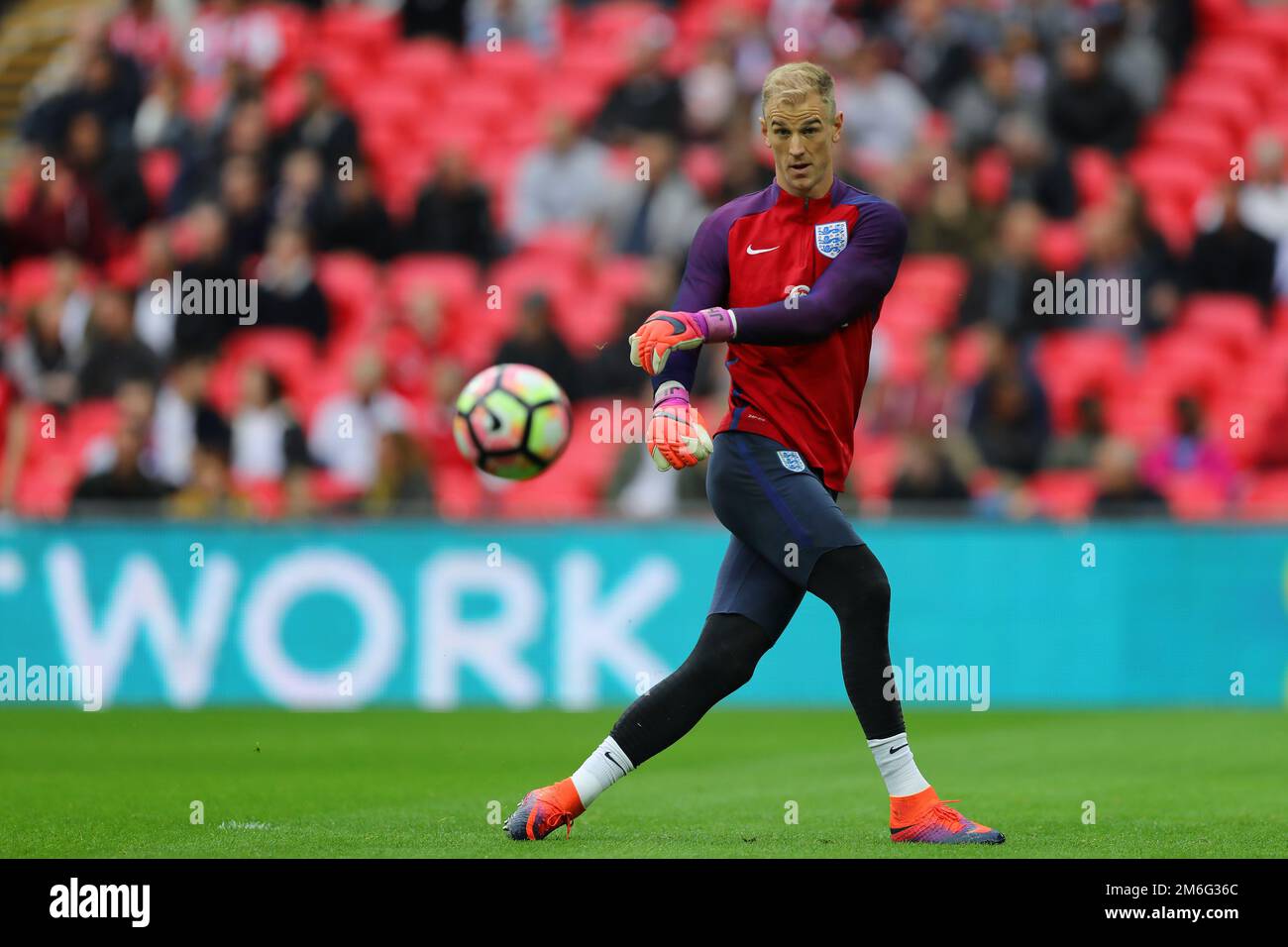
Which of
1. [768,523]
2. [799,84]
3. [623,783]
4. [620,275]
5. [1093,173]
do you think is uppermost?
[1093,173]

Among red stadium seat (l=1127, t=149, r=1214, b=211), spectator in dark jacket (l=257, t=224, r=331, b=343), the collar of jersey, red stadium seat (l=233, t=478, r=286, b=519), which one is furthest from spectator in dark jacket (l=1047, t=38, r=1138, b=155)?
the collar of jersey

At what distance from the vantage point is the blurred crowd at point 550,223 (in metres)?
14.7

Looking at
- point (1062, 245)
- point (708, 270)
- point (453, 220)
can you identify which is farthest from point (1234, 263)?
point (708, 270)

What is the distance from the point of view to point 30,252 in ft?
61.5

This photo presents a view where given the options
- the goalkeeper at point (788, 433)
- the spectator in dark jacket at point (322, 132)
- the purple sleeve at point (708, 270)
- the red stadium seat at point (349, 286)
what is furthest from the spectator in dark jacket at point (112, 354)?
the goalkeeper at point (788, 433)

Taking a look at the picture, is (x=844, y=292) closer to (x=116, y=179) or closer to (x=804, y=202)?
(x=804, y=202)

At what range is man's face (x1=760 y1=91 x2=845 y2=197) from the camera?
675 cm

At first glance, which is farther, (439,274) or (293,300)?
(439,274)

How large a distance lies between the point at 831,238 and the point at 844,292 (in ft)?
0.82

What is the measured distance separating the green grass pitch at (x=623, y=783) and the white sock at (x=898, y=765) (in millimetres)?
224

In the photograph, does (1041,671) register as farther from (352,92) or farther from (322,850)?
(352,92)

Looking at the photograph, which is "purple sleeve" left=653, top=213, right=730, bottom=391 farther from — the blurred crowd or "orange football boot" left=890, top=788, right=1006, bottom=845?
the blurred crowd

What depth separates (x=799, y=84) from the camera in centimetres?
674

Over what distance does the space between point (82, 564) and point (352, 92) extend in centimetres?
787
